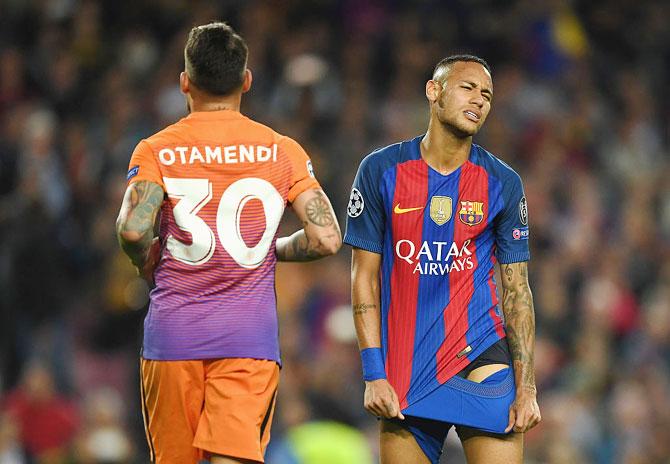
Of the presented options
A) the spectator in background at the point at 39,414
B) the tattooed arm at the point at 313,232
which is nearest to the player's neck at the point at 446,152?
the tattooed arm at the point at 313,232

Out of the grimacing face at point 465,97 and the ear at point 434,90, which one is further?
the ear at point 434,90

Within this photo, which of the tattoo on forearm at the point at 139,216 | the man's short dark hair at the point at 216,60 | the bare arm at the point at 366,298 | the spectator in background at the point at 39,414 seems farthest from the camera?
the spectator in background at the point at 39,414

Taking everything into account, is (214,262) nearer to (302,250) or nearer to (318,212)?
(302,250)

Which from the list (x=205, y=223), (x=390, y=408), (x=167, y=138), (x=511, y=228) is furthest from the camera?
(x=511, y=228)

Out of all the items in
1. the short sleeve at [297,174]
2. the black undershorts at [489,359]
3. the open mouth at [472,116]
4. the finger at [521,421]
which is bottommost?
the finger at [521,421]

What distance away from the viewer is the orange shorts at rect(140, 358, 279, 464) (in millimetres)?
5523

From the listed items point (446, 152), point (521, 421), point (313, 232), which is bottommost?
point (521, 421)

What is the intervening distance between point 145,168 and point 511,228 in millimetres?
1743

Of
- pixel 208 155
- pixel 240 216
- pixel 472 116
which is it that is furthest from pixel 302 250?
pixel 472 116

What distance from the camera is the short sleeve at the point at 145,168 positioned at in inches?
218

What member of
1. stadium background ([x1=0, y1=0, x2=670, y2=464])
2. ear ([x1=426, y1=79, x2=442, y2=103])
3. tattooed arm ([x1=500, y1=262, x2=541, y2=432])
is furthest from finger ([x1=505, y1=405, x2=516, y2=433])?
stadium background ([x1=0, y1=0, x2=670, y2=464])

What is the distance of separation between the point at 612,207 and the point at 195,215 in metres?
9.02

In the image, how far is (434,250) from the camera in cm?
600

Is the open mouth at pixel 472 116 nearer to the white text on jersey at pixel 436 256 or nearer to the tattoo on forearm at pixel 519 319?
the white text on jersey at pixel 436 256
